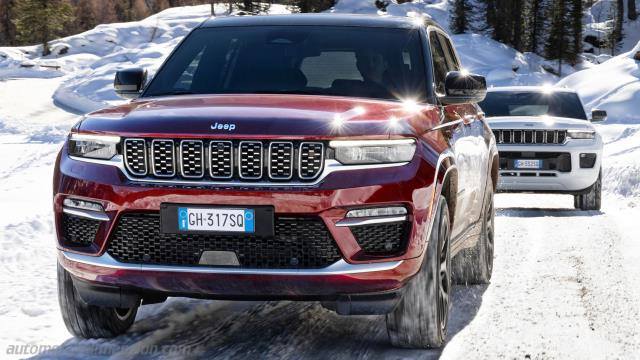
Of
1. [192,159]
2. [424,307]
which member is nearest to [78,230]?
[192,159]

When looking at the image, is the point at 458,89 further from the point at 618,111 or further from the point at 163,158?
the point at 618,111

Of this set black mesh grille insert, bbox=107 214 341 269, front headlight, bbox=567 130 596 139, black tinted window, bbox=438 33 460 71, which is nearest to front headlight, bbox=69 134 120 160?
black mesh grille insert, bbox=107 214 341 269

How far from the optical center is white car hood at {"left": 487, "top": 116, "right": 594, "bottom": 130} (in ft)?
40.3

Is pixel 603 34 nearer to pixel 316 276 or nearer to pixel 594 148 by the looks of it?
pixel 594 148

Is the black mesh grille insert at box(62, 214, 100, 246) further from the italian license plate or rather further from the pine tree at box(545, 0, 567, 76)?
the pine tree at box(545, 0, 567, 76)

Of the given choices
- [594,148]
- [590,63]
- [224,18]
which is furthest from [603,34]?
[224,18]

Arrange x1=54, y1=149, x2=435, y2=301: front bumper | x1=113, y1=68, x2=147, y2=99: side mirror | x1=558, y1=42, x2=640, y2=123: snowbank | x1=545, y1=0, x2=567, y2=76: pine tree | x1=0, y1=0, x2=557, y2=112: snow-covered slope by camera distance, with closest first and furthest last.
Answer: x1=54, y1=149, x2=435, y2=301: front bumper < x1=113, y1=68, x2=147, y2=99: side mirror < x1=558, y1=42, x2=640, y2=123: snowbank < x1=0, y1=0, x2=557, y2=112: snow-covered slope < x1=545, y1=0, x2=567, y2=76: pine tree

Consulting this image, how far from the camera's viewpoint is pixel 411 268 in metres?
4.47

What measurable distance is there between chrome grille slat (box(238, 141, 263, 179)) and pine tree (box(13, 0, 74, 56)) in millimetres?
82753

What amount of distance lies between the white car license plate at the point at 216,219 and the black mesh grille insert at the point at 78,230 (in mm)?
462

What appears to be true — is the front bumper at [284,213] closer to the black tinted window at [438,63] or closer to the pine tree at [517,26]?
the black tinted window at [438,63]

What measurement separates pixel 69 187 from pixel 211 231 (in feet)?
2.55

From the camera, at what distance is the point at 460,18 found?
3204 inches

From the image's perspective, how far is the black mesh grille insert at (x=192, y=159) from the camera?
170 inches
